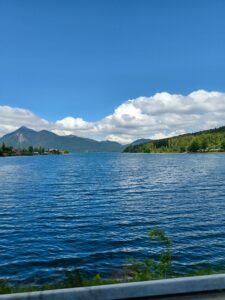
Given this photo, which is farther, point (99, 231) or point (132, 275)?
point (99, 231)

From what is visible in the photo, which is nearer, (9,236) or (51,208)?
(9,236)

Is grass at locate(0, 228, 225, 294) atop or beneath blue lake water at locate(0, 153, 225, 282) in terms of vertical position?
atop

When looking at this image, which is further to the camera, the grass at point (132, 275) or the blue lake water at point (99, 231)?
the blue lake water at point (99, 231)

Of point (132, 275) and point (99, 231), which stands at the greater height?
point (132, 275)

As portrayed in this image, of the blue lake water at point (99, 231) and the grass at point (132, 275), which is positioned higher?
the grass at point (132, 275)

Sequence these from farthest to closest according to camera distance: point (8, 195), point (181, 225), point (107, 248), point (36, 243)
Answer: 1. point (8, 195)
2. point (181, 225)
3. point (36, 243)
4. point (107, 248)

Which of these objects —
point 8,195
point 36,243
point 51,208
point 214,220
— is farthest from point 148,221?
point 8,195

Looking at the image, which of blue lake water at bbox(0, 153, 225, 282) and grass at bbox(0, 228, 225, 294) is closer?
grass at bbox(0, 228, 225, 294)

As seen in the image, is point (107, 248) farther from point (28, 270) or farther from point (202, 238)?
point (202, 238)

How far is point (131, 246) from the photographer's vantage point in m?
23.6

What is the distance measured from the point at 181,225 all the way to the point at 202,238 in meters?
4.57

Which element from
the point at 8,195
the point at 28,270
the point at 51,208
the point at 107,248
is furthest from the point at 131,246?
the point at 8,195

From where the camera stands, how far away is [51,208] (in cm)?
4078

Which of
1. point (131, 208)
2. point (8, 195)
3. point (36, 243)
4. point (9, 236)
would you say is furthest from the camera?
point (8, 195)
